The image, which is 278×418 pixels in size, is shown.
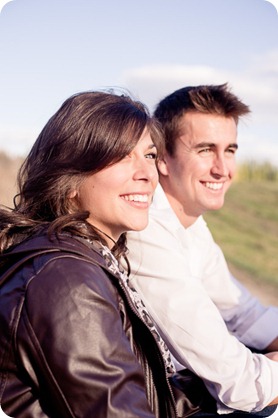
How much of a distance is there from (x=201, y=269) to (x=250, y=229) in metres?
10.8

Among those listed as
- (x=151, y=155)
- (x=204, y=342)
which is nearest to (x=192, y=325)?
(x=204, y=342)

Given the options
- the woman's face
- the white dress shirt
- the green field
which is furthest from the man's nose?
the green field

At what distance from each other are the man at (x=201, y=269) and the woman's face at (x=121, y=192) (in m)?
0.31

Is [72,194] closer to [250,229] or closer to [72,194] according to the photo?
[72,194]

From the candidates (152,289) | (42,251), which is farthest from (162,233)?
(42,251)

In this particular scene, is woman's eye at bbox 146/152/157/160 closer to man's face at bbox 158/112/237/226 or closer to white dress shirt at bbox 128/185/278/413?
white dress shirt at bbox 128/185/278/413

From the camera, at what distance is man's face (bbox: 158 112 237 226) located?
3.30 metres

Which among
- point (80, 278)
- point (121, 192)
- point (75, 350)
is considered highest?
point (121, 192)

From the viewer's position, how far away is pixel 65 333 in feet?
5.29

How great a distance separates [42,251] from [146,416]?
0.53 meters

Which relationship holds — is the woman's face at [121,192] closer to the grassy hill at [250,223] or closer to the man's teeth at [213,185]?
the man's teeth at [213,185]

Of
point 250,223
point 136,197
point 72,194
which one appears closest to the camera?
point 72,194

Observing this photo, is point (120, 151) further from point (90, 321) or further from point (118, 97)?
point (90, 321)

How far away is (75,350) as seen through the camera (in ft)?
5.27
